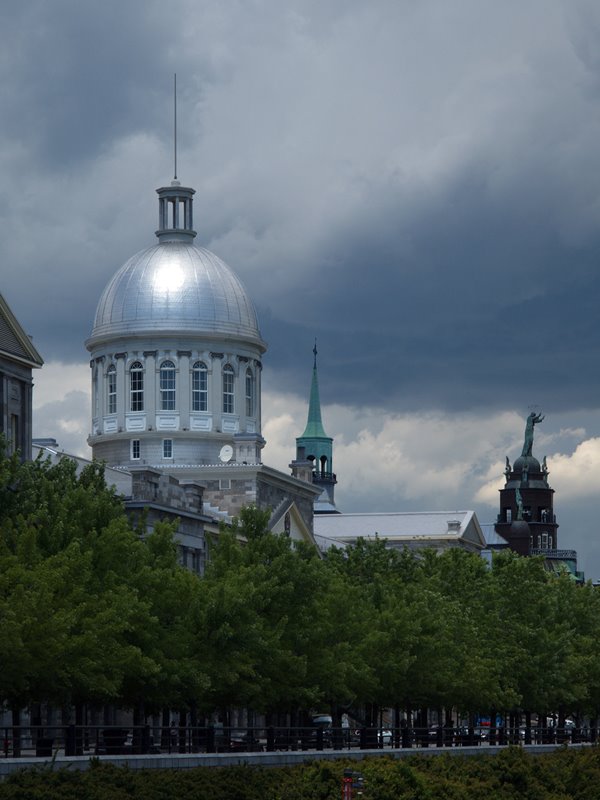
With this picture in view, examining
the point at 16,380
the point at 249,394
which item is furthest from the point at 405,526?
the point at 16,380

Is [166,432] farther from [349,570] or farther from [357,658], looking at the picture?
[357,658]

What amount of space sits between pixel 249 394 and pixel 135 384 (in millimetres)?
8602

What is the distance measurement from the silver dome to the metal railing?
5293cm

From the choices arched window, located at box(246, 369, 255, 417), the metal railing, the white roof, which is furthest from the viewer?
the white roof

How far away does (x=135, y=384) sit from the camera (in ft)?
487

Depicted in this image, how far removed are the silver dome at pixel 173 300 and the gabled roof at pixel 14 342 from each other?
2276 inches

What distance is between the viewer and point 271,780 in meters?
54.4

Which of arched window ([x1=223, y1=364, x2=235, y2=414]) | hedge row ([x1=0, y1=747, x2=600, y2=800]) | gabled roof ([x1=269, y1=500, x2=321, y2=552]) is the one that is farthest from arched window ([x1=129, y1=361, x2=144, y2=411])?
hedge row ([x1=0, y1=747, x2=600, y2=800])

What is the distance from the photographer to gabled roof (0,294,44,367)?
8662cm

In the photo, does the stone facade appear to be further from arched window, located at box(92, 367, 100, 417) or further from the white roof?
the white roof

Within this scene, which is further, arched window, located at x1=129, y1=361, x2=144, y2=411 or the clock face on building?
arched window, located at x1=129, y1=361, x2=144, y2=411

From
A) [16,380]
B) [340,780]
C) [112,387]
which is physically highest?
[112,387]

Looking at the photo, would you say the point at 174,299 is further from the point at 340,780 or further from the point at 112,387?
the point at 340,780

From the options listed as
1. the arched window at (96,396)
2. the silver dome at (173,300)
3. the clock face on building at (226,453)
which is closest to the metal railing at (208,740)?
the clock face on building at (226,453)
